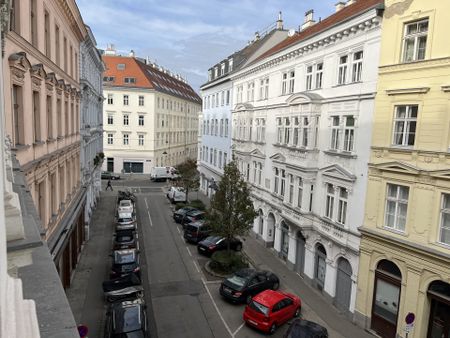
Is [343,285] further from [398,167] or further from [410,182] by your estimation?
[398,167]

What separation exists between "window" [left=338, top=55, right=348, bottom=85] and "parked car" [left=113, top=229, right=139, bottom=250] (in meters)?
15.8

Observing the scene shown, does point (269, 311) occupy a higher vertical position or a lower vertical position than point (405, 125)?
lower

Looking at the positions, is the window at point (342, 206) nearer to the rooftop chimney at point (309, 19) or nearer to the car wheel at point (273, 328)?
the car wheel at point (273, 328)

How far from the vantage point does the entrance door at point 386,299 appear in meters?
16.1

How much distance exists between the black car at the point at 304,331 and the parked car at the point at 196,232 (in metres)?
13.8

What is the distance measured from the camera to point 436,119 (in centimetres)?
1410

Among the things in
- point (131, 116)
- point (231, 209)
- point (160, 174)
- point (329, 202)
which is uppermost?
point (131, 116)

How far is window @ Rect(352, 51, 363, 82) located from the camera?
1778 cm

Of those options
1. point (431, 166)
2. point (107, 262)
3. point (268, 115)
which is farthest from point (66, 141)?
point (431, 166)

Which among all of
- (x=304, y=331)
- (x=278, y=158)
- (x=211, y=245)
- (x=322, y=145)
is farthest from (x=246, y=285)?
(x=278, y=158)

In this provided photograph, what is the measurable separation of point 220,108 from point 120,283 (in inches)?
1075

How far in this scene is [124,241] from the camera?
950 inches

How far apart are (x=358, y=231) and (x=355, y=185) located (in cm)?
220

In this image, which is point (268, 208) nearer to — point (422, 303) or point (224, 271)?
point (224, 271)
